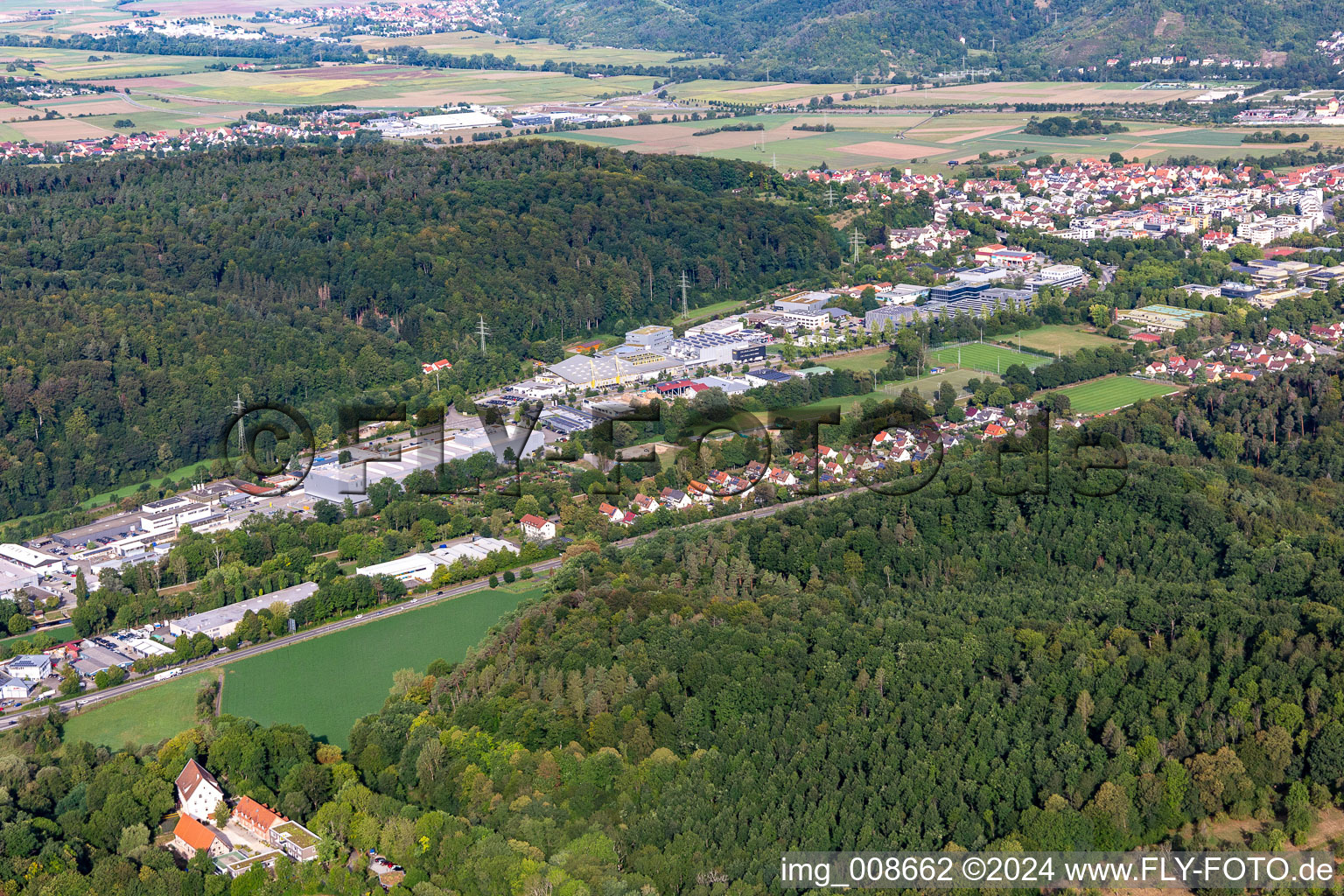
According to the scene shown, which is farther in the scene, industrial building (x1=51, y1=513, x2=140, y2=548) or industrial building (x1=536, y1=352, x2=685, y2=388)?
industrial building (x1=536, y1=352, x2=685, y2=388)

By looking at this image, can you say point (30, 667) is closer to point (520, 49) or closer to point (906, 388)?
point (906, 388)

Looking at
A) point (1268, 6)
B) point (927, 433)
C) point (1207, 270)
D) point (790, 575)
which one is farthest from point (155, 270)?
point (1268, 6)

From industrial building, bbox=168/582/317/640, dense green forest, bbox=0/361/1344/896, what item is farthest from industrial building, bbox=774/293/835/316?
industrial building, bbox=168/582/317/640

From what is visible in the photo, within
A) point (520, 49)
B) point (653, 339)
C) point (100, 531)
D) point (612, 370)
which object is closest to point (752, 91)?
point (520, 49)

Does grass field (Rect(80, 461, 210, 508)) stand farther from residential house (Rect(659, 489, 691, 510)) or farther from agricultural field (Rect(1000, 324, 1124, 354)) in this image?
agricultural field (Rect(1000, 324, 1124, 354))

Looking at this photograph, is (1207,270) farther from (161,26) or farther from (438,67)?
(161,26)

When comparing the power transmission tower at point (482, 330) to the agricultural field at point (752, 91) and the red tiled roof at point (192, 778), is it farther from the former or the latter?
the agricultural field at point (752, 91)
